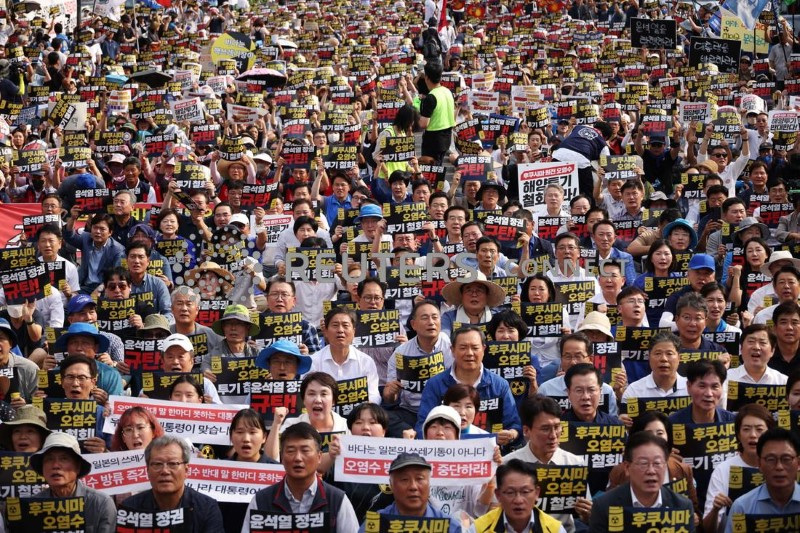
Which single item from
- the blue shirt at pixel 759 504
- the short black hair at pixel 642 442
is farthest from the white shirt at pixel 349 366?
the blue shirt at pixel 759 504

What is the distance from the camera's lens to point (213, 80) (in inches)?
963

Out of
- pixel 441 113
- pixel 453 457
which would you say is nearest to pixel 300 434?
pixel 453 457

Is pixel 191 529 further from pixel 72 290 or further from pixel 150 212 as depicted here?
pixel 150 212

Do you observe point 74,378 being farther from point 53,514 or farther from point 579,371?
point 579,371

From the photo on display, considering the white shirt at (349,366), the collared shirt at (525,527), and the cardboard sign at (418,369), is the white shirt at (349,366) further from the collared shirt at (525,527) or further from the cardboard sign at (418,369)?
the collared shirt at (525,527)

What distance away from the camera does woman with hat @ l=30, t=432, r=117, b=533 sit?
24.7 ft

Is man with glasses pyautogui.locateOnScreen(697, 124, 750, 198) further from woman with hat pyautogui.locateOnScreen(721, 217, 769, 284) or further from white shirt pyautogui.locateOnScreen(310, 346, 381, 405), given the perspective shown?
white shirt pyautogui.locateOnScreen(310, 346, 381, 405)

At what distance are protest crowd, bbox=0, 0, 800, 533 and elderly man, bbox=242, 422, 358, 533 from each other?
0.02 meters

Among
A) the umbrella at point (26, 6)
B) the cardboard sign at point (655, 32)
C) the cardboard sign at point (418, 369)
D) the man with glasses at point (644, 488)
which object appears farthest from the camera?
the umbrella at point (26, 6)

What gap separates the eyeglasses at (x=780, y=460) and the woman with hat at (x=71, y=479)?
141 inches

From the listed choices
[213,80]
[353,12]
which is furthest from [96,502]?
[353,12]

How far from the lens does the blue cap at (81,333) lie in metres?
10.2

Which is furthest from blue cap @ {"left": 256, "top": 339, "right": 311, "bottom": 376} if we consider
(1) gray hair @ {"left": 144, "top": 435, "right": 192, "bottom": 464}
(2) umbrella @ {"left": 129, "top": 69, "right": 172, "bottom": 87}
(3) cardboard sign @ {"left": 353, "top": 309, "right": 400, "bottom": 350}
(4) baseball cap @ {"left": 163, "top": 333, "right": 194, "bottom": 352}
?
(2) umbrella @ {"left": 129, "top": 69, "right": 172, "bottom": 87}

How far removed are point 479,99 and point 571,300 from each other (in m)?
10.7
